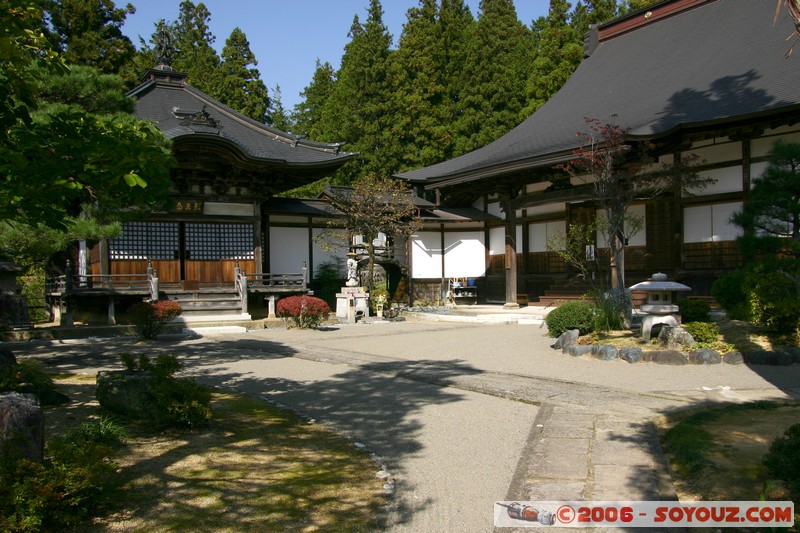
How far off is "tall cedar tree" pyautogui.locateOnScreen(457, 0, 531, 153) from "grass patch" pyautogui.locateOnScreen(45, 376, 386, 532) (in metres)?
26.7

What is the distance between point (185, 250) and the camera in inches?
759

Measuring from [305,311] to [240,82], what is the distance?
1973 cm

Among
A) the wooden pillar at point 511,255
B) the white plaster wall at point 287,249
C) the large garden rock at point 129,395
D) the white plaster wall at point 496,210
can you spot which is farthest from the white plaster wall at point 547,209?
the large garden rock at point 129,395

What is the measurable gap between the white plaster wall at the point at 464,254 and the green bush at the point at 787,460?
773 inches

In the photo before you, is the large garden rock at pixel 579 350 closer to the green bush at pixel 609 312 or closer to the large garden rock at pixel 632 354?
the large garden rock at pixel 632 354

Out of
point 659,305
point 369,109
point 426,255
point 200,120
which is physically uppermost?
point 369,109

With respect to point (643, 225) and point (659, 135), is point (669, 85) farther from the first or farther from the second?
point (659, 135)

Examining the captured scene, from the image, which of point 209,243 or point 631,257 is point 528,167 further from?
point 209,243

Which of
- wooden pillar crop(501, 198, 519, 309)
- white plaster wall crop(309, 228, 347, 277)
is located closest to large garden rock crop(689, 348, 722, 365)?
wooden pillar crop(501, 198, 519, 309)

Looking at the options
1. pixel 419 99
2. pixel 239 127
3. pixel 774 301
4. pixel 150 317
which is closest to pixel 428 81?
pixel 419 99

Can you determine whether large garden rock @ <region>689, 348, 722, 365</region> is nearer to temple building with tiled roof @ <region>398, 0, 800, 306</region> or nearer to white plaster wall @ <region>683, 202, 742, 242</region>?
temple building with tiled roof @ <region>398, 0, 800, 306</region>

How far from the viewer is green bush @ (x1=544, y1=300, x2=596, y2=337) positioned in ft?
37.7

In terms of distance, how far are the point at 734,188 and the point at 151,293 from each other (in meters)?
15.4

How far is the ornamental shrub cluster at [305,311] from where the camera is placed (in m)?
16.4
